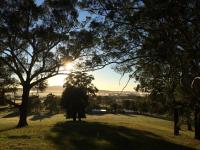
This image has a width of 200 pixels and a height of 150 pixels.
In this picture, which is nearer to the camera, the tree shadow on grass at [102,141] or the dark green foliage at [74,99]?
the tree shadow on grass at [102,141]

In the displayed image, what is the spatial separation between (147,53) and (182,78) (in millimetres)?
2186

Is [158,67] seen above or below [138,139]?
above

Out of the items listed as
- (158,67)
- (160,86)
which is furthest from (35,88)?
(158,67)

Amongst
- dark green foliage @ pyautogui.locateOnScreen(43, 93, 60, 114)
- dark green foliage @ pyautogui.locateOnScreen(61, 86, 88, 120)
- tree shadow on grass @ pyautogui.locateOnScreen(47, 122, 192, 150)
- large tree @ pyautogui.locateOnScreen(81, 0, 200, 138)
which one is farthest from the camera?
dark green foliage @ pyautogui.locateOnScreen(43, 93, 60, 114)

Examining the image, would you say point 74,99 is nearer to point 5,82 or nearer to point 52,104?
point 5,82

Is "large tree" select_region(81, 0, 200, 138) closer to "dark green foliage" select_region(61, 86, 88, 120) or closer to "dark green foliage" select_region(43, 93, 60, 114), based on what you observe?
"dark green foliage" select_region(61, 86, 88, 120)

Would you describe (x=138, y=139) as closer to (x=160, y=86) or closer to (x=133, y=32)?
(x=160, y=86)

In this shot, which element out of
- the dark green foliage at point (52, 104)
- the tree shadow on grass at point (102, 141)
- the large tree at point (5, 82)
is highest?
the large tree at point (5, 82)

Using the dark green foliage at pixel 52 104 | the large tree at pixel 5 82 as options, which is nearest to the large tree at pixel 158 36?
the large tree at pixel 5 82

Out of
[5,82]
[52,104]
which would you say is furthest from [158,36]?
[52,104]

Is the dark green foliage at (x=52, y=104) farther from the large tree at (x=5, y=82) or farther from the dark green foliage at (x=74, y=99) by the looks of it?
the large tree at (x=5, y=82)

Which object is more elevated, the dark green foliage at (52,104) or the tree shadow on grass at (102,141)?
the dark green foliage at (52,104)

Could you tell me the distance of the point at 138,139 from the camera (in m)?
32.9

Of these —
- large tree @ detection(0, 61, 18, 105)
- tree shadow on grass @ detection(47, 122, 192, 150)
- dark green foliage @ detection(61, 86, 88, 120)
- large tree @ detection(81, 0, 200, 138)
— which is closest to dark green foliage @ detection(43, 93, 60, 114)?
dark green foliage @ detection(61, 86, 88, 120)
